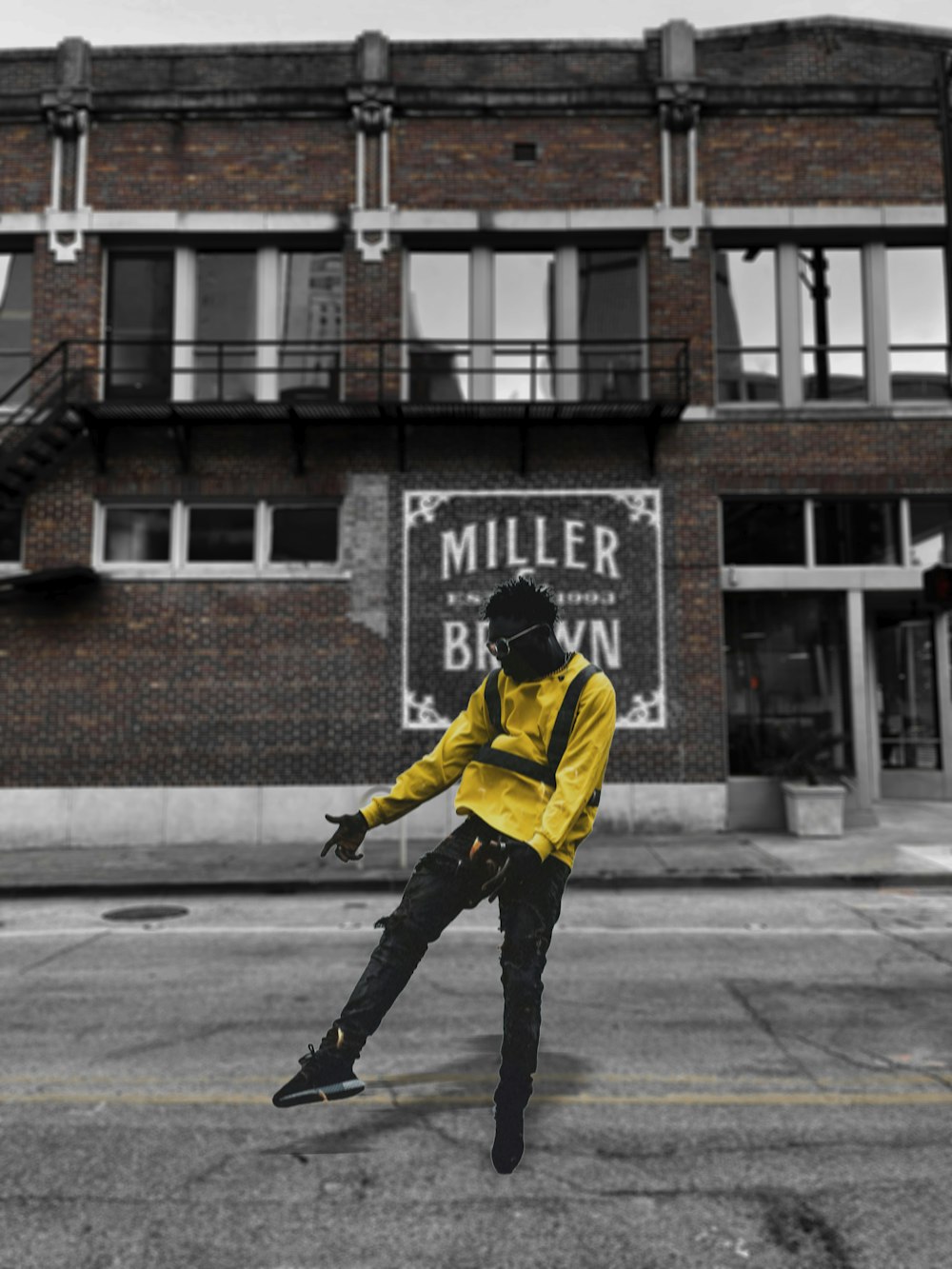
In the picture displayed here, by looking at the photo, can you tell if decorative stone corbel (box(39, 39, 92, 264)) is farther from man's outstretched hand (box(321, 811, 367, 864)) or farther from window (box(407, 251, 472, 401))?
man's outstretched hand (box(321, 811, 367, 864))

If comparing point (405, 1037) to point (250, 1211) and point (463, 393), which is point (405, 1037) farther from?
point (463, 393)

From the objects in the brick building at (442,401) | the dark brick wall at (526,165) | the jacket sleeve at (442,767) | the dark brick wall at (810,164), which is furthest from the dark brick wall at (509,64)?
the jacket sleeve at (442,767)

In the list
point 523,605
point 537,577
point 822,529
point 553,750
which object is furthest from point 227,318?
point 553,750

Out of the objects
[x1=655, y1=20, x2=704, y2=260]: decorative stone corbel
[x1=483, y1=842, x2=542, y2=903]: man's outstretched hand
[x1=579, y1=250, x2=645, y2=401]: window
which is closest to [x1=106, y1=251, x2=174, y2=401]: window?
[x1=579, y1=250, x2=645, y2=401]: window

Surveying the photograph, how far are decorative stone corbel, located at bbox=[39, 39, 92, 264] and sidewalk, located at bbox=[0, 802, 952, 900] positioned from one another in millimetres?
9354

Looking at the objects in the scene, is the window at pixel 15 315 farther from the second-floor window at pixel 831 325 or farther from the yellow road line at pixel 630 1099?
the yellow road line at pixel 630 1099

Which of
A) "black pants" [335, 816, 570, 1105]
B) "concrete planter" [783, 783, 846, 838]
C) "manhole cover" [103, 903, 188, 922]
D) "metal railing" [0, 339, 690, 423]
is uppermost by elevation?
"metal railing" [0, 339, 690, 423]

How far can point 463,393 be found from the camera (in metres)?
15.4

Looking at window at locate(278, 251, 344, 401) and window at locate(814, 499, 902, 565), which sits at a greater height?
window at locate(278, 251, 344, 401)

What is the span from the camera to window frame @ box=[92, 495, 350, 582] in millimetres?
14773

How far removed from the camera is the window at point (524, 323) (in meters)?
15.4

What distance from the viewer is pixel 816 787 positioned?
14.2 meters

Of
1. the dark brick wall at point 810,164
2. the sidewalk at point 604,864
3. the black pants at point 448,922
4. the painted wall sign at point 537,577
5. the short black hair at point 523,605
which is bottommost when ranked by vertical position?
the sidewalk at point 604,864

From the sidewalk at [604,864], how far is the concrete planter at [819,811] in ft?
0.75
